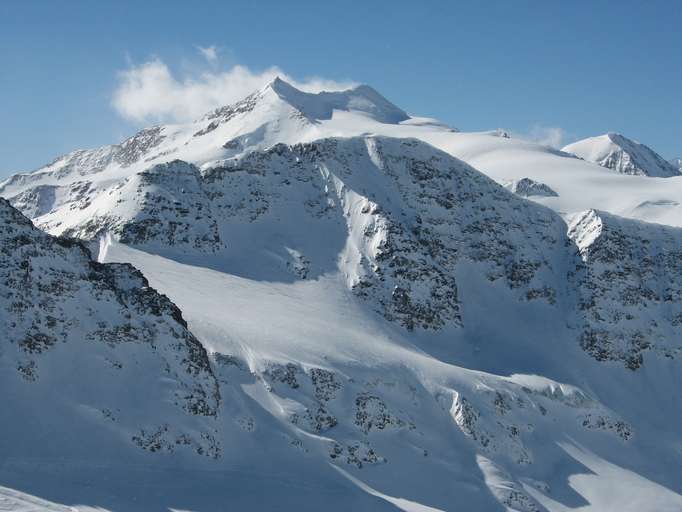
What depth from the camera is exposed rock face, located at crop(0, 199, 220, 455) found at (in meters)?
47.2

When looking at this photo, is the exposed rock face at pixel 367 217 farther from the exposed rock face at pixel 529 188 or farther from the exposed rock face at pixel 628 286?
the exposed rock face at pixel 529 188

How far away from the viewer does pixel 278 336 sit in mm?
64875

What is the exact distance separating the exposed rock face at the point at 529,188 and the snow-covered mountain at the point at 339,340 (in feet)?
1.57

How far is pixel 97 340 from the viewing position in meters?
50.4

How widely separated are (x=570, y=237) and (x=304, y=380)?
46729 mm

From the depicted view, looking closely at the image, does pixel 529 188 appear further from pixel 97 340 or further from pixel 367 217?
pixel 97 340

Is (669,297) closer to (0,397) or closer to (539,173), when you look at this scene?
(539,173)

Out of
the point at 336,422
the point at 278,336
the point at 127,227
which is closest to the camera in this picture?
the point at 336,422

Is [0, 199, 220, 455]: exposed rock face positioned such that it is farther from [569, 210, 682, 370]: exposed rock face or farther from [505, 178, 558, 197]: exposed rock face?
[505, 178, 558, 197]: exposed rock face

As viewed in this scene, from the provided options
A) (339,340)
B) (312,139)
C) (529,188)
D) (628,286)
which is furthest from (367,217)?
(529,188)

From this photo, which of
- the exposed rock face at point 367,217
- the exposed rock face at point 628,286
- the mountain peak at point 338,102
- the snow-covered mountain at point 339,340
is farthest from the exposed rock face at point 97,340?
the mountain peak at point 338,102

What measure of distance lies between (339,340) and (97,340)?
23.9 m

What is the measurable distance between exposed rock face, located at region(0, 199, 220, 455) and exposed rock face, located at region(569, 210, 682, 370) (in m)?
46.9

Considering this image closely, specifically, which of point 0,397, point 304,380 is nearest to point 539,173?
point 304,380
